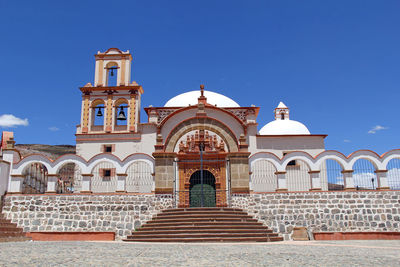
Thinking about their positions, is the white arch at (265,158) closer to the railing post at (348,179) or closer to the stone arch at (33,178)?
the railing post at (348,179)

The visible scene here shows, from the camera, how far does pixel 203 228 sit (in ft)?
40.3

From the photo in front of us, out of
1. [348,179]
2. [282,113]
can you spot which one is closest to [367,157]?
[348,179]

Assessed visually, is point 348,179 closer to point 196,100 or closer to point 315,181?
point 315,181

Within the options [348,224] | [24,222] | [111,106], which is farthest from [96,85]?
[348,224]

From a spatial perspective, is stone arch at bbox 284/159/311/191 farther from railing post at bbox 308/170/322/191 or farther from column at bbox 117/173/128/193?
column at bbox 117/173/128/193

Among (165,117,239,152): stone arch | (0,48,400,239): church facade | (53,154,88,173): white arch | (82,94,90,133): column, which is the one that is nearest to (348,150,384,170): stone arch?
(0,48,400,239): church facade

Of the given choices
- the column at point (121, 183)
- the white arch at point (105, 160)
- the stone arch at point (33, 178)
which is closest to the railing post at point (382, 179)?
the column at point (121, 183)

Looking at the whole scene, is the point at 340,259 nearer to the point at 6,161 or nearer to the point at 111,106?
the point at 6,161

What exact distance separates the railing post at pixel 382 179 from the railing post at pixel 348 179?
1078mm

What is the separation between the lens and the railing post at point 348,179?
47.6ft

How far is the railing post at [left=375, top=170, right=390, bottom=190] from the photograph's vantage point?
572 inches

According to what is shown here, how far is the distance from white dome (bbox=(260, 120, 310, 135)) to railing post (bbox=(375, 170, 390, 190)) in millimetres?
9079

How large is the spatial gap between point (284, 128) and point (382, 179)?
990 centimetres

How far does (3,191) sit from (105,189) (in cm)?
488
